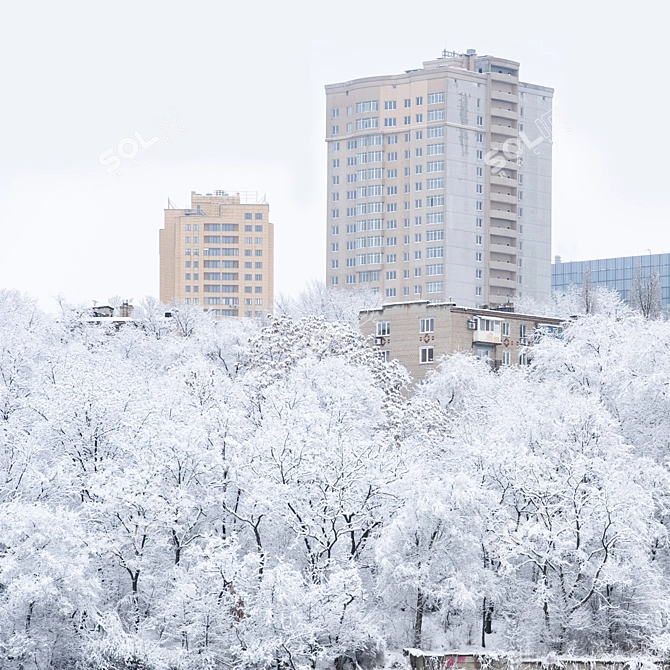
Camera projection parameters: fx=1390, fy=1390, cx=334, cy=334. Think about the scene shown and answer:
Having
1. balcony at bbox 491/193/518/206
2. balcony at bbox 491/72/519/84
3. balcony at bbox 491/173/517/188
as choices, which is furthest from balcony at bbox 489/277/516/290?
balcony at bbox 491/72/519/84

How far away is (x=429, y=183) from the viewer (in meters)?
155

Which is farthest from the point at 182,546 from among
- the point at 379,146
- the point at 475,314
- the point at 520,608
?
the point at 379,146

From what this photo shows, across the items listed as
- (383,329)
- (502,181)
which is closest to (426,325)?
(383,329)

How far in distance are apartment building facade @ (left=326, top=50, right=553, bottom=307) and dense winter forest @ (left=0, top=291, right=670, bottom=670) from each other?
93.4 metres

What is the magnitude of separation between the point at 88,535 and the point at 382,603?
1143 centimetres

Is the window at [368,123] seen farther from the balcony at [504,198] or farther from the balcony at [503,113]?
the balcony at [504,198]

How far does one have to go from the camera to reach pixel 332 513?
53188 mm

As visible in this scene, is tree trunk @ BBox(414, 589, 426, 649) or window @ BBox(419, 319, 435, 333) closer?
tree trunk @ BBox(414, 589, 426, 649)

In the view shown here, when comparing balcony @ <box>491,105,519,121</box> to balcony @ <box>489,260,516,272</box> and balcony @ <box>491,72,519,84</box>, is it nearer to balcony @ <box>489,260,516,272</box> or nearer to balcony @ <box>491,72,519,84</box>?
balcony @ <box>491,72,519,84</box>

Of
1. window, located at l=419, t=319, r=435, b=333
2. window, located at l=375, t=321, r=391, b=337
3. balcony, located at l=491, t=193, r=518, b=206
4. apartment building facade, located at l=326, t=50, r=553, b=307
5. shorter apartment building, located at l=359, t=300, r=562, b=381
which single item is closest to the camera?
shorter apartment building, located at l=359, t=300, r=562, b=381

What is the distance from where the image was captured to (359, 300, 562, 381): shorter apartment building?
89.7m

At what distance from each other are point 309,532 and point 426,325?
3950 centimetres

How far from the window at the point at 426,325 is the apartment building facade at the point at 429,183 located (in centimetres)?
6159

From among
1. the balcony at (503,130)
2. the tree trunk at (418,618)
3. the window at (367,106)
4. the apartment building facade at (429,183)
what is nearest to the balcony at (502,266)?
the apartment building facade at (429,183)
